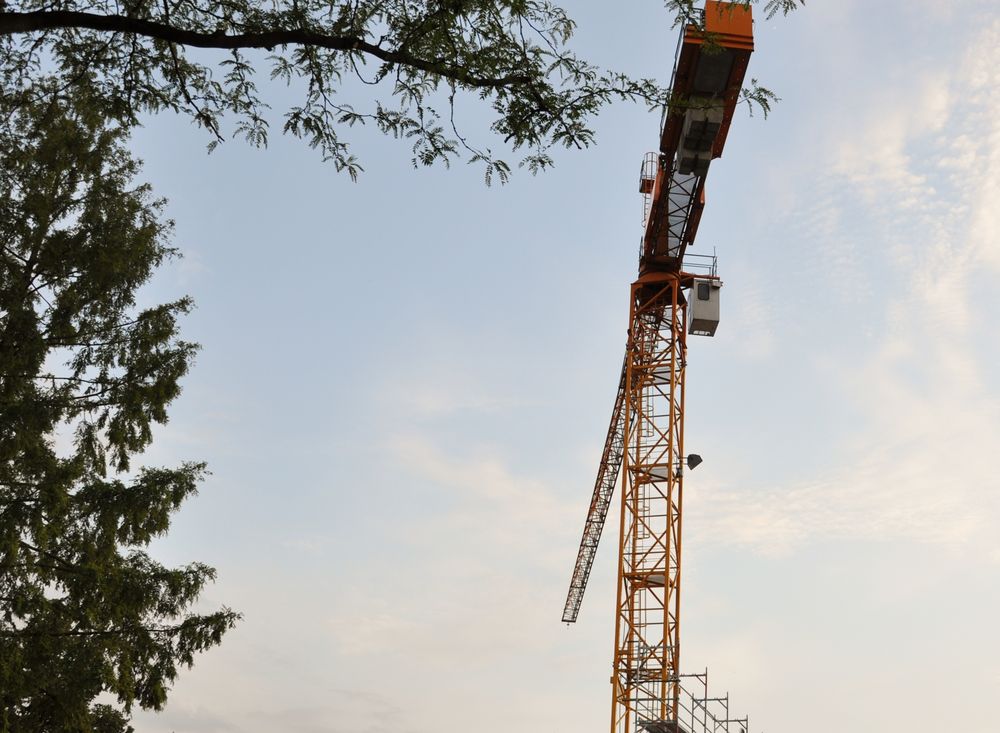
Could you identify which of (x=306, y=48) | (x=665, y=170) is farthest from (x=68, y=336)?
(x=665, y=170)

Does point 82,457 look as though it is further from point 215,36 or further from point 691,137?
point 691,137

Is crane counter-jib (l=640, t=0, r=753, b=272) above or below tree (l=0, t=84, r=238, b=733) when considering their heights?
above

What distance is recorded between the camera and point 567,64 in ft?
28.1

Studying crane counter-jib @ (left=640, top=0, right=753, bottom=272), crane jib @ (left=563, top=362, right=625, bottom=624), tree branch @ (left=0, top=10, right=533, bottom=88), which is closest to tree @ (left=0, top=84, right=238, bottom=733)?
tree branch @ (left=0, top=10, right=533, bottom=88)

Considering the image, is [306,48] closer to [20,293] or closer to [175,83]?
[175,83]

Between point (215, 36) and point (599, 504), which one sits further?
point (599, 504)

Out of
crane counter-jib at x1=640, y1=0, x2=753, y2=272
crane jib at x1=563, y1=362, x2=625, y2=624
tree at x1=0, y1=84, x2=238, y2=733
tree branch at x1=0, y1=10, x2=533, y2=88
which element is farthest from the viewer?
crane jib at x1=563, y1=362, x2=625, y2=624

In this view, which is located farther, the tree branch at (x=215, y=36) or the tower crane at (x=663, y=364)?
the tower crane at (x=663, y=364)

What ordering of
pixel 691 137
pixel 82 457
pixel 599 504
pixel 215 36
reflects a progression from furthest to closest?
pixel 599 504 → pixel 691 137 → pixel 82 457 → pixel 215 36

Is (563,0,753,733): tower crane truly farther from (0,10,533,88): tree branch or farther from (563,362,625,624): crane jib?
(0,10,533,88): tree branch

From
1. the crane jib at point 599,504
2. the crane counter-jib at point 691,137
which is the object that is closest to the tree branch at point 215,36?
the crane counter-jib at point 691,137

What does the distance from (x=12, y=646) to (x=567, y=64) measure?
949 centimetres

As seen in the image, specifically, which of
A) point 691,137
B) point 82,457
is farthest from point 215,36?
point 691,137

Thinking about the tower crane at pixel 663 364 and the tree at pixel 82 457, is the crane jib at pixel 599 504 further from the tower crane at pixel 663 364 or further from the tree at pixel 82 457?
the tree at pixel 82 457
